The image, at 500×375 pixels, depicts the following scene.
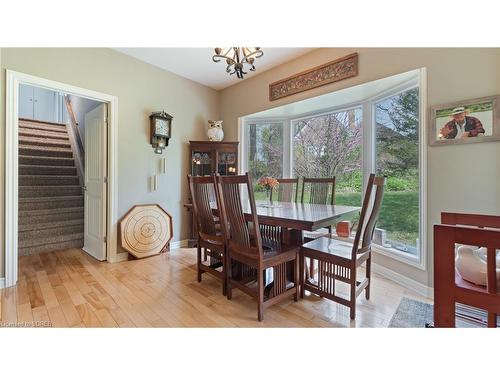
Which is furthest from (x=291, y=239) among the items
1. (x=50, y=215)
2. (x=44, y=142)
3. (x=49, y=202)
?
(x=44, y=142)

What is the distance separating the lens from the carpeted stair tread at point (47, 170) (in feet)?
12.7

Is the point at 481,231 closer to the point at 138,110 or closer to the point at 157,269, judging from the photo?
Answer: the point at 157,269

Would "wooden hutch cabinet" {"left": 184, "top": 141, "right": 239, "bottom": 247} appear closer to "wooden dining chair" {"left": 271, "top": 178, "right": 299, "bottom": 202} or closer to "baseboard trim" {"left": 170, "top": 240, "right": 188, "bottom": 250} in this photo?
"baseboard trim" {"left": 170, "top": 240, "right": 188, "bottom": 250}

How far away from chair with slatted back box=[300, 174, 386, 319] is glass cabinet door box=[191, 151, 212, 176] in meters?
2.31

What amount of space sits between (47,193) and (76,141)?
1436 millimetres

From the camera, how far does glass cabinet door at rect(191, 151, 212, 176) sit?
3684mm

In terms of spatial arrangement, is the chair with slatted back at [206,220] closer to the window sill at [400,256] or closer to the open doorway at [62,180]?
the open doorway at [62,180]

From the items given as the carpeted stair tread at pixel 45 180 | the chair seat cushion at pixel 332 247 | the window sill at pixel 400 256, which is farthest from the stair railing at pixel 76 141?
the window sill at pixel 400 256

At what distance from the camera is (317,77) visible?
9.30ft

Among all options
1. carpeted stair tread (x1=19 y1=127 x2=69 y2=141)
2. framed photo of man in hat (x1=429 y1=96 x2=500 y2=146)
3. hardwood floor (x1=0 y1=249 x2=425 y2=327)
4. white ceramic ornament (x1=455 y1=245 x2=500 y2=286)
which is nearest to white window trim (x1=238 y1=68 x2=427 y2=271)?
A: framed photo of man in hat (x1=429 y1=96 x2=500 y2=146)

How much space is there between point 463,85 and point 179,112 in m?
3.38
